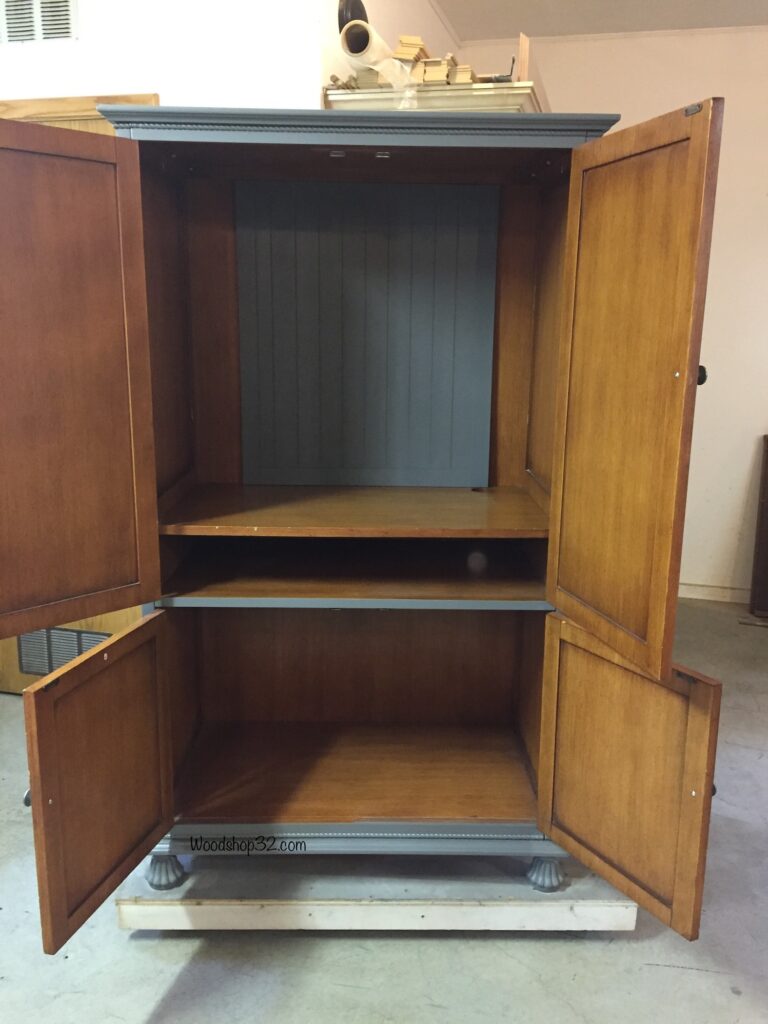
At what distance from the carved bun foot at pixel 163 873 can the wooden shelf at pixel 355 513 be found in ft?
2.60

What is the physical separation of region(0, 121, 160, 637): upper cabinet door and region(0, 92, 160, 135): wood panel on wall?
3.82 ft

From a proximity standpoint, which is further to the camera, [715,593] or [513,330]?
[715,593]

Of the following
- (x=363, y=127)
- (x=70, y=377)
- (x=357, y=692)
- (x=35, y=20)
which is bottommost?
(x=357, y=692)

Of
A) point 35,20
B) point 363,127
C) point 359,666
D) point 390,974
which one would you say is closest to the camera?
point 363,127

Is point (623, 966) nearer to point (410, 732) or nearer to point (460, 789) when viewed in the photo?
point (460, 789)

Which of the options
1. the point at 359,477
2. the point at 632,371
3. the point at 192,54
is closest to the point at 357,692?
the point at 359,477

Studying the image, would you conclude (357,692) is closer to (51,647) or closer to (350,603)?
(350,603)

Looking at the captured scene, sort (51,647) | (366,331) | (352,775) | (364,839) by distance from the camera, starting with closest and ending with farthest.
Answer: (364,839) < (352,775) < (366,331) < (51,647)

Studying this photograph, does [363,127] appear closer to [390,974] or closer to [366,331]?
[366,331]

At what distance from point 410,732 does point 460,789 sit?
34cm

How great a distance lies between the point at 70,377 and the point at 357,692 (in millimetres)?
1300

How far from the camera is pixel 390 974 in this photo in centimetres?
179

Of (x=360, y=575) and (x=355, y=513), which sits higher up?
(x=355, y=513)

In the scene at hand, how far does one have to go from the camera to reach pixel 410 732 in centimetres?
237
